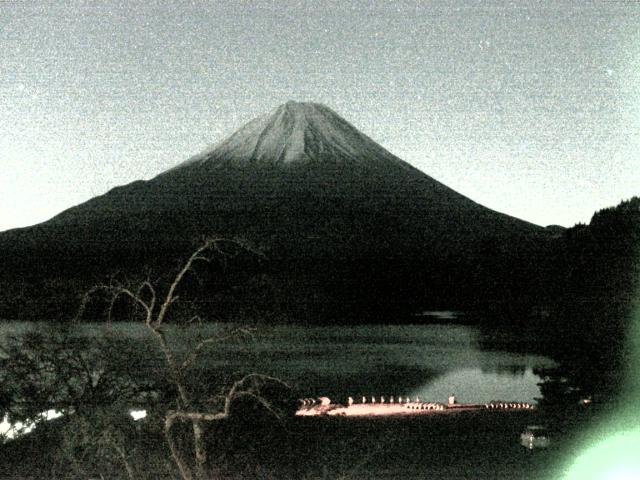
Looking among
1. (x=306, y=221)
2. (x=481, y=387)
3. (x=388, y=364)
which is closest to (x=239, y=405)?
(x=481, y=387)

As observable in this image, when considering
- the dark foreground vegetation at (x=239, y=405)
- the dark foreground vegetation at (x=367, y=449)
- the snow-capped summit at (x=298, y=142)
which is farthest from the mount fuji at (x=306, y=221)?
the dark foreground vegetation at (x=367, y=449)

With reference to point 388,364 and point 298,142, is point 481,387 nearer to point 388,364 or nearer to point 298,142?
point 388,364

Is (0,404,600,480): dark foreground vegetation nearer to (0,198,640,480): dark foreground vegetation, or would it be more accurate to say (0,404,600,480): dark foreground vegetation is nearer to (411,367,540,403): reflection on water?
(0,198,640,480): dark foreground vegetation

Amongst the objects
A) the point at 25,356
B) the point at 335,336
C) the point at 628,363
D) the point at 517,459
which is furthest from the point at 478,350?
the point at 25,356

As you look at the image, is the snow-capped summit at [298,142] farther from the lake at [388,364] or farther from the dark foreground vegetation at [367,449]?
the dark foreground vegetation at [367,449]

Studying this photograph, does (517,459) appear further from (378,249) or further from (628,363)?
(378,249)
